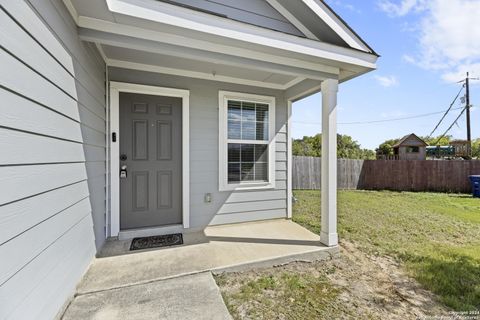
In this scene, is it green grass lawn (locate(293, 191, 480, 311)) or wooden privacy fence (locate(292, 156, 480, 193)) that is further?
wooden privacy fence (locate(292, 156, 480, 193))

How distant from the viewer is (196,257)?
2.36m

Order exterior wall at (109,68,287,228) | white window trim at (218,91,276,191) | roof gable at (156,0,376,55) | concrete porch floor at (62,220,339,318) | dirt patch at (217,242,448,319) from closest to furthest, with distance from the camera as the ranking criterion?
dirt patch at (217,242,448,319) → concrete porch floor at (62,220,339,318) → roof gable at (156,0,376,55) → exterior wall at (109,68,287,228) → white window trim at (218,91,276,191)

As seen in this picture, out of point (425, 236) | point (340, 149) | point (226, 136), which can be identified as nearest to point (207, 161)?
point (226, 136)

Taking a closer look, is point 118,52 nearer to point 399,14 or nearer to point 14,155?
point 14,155

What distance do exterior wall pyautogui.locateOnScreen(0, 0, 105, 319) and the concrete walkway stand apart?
0.63 feet

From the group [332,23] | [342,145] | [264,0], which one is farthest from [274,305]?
[342,145]

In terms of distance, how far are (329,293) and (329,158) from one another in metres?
1.53

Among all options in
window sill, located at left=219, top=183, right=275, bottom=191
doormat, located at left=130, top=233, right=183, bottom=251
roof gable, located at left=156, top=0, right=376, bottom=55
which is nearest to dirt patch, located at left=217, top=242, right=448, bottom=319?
doormat, located at left=130, top=233, right=183, bottom=251

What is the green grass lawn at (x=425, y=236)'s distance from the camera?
2027 millimetres

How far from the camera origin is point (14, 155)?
106cm

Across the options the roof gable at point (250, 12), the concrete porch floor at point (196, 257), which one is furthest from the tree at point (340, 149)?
the concrete porch floor at point (196, 257)

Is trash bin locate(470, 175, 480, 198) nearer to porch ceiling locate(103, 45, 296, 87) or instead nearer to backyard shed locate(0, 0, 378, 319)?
backyard shed locate(0, 0, 378, 319)

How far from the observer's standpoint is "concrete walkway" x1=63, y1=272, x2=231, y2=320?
60.4 inches

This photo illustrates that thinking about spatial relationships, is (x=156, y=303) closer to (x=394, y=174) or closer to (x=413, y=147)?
(x=394, y=174)
